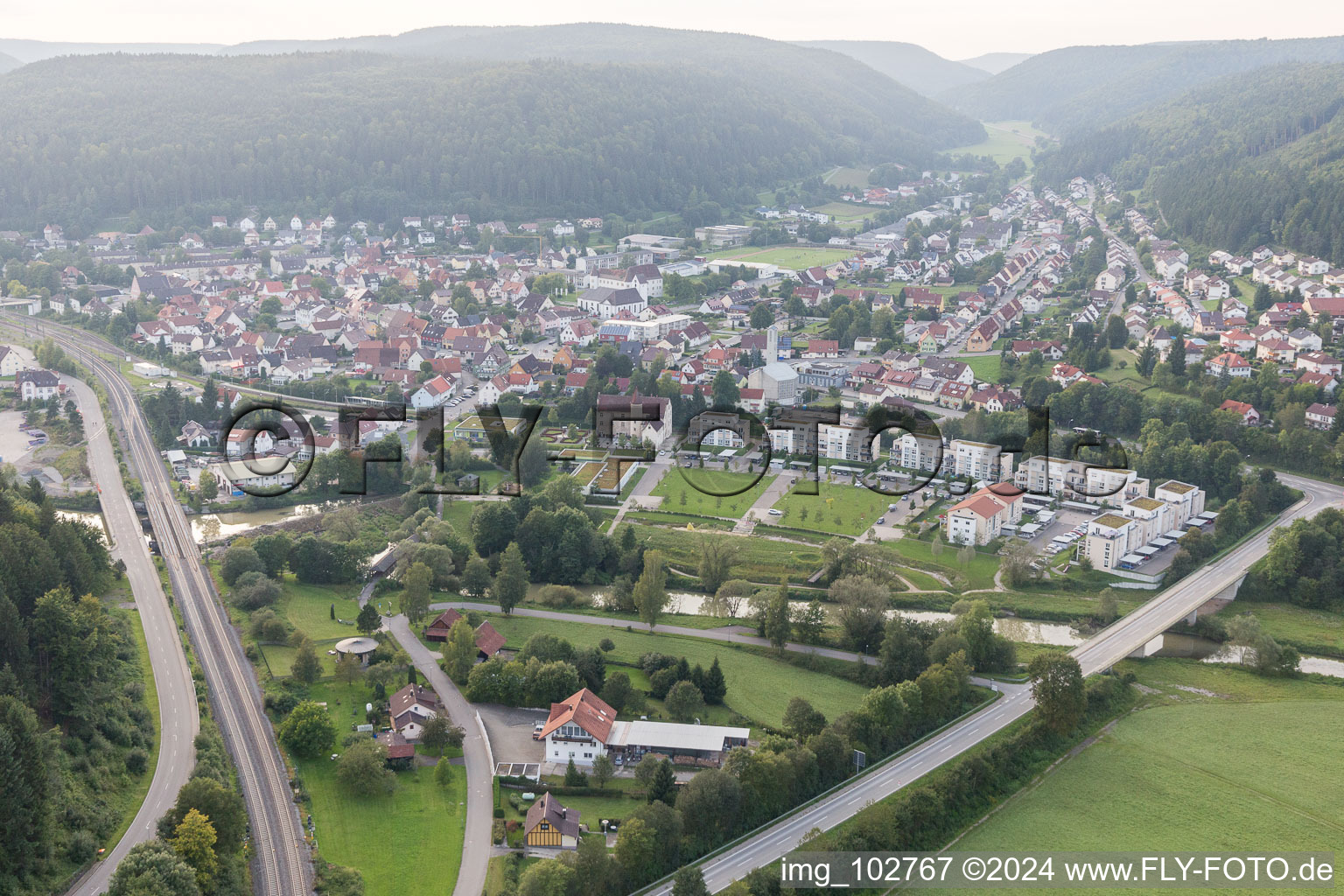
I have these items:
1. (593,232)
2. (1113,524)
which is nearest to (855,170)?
(593,232)

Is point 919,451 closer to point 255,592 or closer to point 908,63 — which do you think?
point 255,592

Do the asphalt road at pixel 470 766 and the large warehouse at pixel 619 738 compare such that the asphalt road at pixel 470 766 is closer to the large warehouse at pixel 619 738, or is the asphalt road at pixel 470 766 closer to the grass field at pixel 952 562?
the large warehouse at pixel 619 738

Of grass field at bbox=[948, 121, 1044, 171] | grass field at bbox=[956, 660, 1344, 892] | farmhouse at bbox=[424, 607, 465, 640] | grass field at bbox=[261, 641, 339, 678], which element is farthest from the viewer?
grass field at bbox=[948, 121, 1044, 171]

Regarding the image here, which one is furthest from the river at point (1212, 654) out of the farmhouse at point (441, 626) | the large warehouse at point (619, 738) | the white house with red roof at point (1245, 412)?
the farmhouse at point (441, 626)

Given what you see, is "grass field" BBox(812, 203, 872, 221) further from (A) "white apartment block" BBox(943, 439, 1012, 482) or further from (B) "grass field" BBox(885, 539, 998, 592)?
(B) "grass field" BBox(885, 539, 998, 592)

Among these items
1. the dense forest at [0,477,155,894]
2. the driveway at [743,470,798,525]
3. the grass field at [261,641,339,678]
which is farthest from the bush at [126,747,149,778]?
the driveway at [743,470,798,525]

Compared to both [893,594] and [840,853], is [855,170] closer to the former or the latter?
[893,594]
